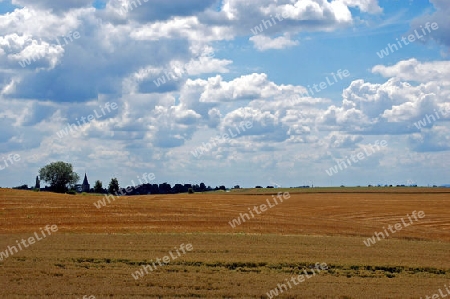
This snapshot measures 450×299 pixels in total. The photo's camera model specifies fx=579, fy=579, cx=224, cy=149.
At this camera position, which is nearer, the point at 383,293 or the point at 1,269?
the point at 383,293

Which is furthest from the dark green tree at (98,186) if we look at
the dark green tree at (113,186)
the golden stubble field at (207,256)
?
the golden stubble field at (207,256)

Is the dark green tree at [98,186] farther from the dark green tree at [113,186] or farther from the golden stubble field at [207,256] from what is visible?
the golden stubble field at [207,256]

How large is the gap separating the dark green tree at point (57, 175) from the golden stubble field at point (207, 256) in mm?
Answer: 76578

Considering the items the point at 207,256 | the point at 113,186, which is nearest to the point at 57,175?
the point at 113,186

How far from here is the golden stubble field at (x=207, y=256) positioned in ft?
69.8

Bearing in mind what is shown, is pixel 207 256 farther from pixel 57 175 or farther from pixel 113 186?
pixel 113 186

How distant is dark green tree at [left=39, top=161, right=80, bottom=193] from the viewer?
12489cm

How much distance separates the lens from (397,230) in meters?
46.1

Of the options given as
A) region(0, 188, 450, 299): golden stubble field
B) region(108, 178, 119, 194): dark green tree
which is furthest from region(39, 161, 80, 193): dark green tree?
region(0, 188, 450, 299): golden stubble field

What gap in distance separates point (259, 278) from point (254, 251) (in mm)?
6893

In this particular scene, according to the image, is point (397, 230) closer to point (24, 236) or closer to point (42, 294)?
point (24, 236)

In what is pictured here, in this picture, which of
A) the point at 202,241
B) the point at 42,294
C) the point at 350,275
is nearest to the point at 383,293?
the point at 350,275

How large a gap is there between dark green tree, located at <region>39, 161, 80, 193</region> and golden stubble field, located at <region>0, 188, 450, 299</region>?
251 ft

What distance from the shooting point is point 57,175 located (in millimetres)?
125250
